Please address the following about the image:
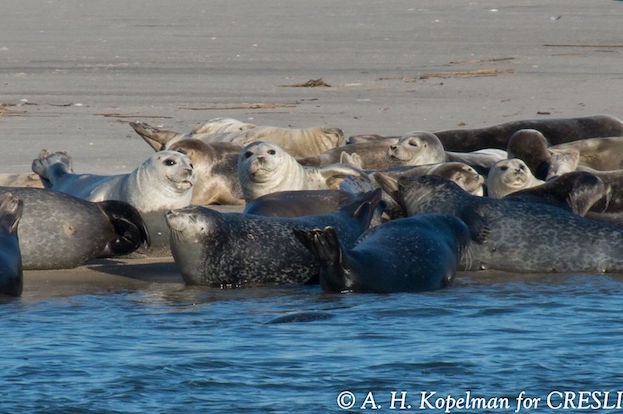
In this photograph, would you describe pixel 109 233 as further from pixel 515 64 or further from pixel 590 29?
pixel 590 29

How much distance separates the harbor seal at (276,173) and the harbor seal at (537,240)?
4.31 ft

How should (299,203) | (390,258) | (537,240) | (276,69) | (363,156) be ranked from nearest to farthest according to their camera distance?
(390,258) < (537,240) < (299,203) < (363,156) < (276,69)

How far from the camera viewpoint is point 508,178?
8.84 metres

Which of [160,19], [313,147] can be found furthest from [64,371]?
[160,19]

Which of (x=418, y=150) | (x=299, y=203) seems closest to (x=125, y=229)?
(x=299, y=203)

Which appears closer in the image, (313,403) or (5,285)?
(313,403)

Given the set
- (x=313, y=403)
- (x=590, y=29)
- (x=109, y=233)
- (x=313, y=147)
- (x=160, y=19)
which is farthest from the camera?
(x=160, y=19)

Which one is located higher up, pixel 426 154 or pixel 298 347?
pixel 426 154

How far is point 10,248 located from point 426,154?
3.57 m

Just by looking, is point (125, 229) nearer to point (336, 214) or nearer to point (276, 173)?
point (336, 214)

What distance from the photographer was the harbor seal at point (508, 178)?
8836 millimetres

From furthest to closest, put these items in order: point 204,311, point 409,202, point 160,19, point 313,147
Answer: point 160,19, point 313,147, point 409,202, point 204,311

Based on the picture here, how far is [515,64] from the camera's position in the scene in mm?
15211

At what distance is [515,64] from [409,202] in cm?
711
